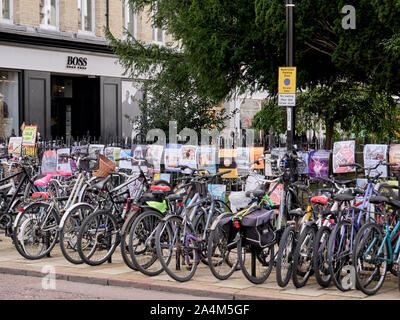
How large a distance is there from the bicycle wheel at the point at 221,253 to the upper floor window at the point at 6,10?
57.6ft

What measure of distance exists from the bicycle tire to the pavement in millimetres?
123

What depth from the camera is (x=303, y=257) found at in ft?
28.5

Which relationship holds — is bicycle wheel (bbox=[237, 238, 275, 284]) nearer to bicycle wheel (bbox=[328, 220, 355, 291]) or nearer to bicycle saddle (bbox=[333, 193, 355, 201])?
bicycle wheel (bbox=[328, 220, 355, 291])

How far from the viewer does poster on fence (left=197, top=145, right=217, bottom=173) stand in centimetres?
1301

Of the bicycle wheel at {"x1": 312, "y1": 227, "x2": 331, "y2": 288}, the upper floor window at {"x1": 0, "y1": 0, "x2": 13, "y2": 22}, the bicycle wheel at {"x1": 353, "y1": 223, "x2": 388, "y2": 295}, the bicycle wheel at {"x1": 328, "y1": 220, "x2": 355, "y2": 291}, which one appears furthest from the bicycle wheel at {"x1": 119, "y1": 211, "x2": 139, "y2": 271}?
the upper floor window at {"x1": 0, "y1": 0, "x2": 13, "y2": 22}

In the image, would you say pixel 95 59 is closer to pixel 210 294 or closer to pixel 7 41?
pixel 7 41

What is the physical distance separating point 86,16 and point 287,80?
16.8 metres

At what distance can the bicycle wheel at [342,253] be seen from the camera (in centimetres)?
848

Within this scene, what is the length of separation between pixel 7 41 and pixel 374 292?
62.6 ft

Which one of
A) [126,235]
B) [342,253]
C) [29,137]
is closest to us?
[342,253]

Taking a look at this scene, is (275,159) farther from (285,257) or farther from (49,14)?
(49,14)

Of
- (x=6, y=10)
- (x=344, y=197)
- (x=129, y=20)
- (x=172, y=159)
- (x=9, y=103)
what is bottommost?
(x=344, y=197)

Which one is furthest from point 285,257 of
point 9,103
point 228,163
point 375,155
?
point 9,103

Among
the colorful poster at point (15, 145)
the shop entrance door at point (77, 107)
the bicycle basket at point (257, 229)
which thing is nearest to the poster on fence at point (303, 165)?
the bicycle basket at point (257, 229)
